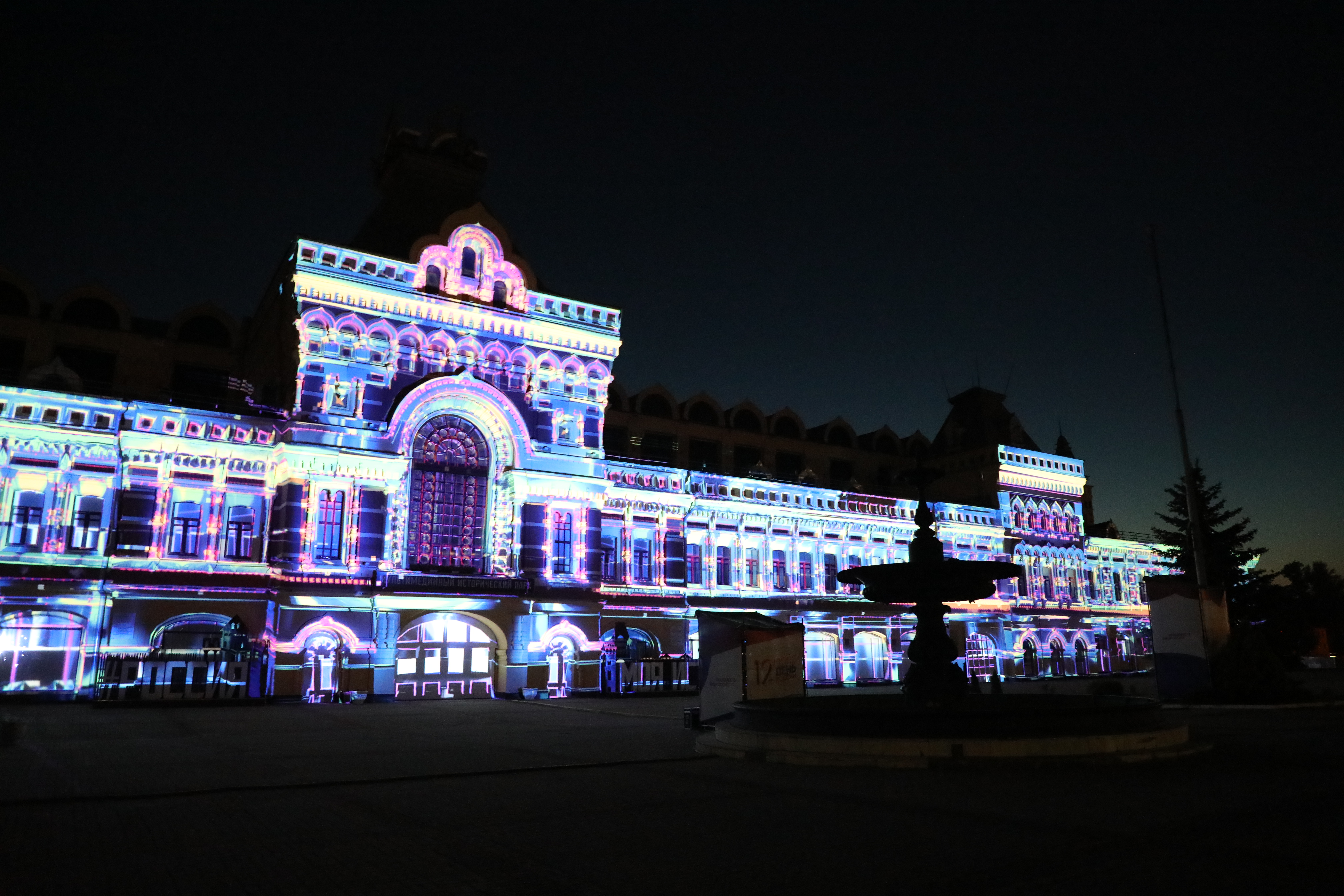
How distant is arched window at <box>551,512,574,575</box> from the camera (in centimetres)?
3909

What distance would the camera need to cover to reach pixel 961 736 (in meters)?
14.1

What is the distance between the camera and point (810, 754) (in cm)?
→ 1448

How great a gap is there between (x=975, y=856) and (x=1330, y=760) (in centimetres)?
915

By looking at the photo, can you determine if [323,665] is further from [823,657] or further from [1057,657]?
[1057,657]

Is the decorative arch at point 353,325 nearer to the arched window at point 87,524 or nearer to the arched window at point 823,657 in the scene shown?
the arched window at point 87,524

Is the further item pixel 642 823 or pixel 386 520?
pixel 386 520

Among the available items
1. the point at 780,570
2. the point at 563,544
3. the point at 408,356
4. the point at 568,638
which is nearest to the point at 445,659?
the point at 568,638

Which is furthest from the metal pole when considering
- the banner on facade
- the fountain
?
the fountain

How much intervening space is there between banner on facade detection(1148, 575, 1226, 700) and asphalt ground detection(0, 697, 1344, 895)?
35.3ft

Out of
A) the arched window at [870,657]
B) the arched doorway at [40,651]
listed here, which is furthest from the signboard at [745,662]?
the arched window at [870,657]

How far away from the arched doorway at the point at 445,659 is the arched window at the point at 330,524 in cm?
412

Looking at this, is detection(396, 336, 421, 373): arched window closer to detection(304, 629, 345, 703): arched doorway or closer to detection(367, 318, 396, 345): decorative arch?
detection(367, 318, 396, 345): decorative arch

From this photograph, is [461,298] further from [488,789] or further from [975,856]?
[975,856]

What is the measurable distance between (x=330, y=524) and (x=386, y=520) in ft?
6.59
